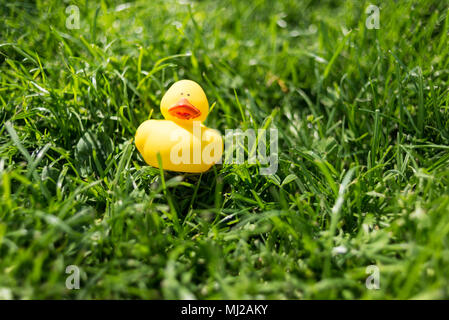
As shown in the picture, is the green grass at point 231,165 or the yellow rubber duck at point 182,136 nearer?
the green grass at point 231,165

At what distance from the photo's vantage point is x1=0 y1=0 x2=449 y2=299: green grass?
1.49m

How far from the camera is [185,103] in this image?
1746 mm

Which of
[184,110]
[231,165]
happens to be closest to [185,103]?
[184,110]

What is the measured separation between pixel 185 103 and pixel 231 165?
44 centimetres

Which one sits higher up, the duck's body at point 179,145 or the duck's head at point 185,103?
the duck's head at point 185,103

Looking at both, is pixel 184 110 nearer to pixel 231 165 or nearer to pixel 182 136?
pixel 182 136

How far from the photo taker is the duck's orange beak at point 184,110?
1.74 meters

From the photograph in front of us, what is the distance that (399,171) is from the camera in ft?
6.16

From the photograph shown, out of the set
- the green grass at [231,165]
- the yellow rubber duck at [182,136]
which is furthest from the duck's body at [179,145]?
the green grass at [231,165]

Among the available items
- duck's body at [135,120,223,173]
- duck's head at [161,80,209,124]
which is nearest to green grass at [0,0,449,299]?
duck's body at [135,120,223,173]

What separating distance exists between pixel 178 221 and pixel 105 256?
36cm

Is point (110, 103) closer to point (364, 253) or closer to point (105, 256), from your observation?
point (105, 256)

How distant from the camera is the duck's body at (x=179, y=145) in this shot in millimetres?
1737

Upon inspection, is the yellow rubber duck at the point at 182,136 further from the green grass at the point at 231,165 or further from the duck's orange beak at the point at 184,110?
the green grass at the point at 231,165
